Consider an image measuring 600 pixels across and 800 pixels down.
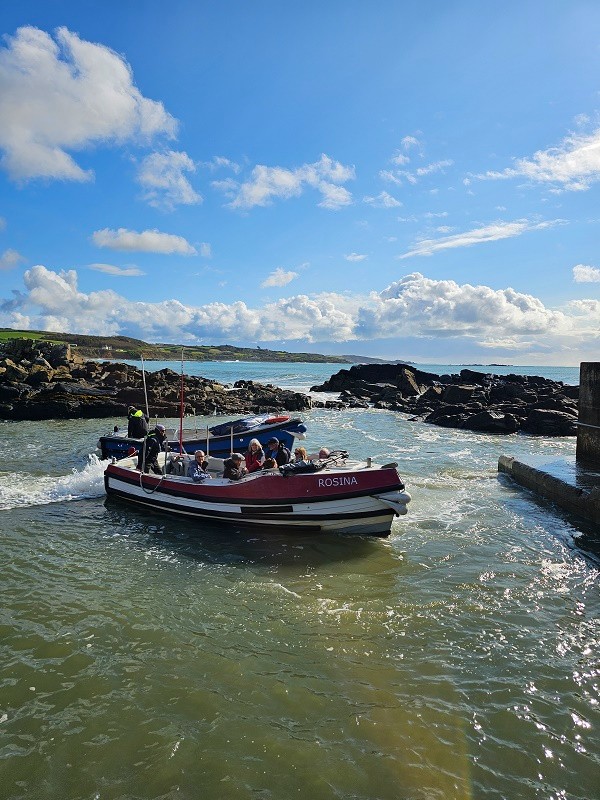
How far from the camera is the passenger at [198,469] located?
494 inches

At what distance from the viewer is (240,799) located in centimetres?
455

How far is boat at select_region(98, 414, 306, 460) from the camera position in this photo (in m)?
18.2

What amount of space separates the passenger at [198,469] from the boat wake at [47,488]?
3846 millimetres

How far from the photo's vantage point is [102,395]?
3609cm

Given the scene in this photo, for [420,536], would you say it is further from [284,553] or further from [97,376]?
[97,376]

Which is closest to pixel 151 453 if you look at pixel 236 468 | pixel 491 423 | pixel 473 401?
pixel 236 468

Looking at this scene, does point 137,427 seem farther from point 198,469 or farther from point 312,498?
point 312,498

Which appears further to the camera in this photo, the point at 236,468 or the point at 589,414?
the point at 589,414

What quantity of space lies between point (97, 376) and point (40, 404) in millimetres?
12522

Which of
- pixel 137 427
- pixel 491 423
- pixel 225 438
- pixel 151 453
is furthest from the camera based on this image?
pixel 491 423

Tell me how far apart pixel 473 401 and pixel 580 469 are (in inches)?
999

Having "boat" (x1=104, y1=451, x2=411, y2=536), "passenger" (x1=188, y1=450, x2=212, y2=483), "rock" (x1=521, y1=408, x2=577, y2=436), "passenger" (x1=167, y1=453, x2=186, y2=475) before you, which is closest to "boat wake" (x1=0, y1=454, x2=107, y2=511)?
"passenger" (x1=167, y1=453, x2=186, y2=475)

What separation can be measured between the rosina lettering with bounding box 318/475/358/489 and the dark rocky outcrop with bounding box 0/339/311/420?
26.2 m

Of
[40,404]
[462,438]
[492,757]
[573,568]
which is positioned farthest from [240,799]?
[40,404]
